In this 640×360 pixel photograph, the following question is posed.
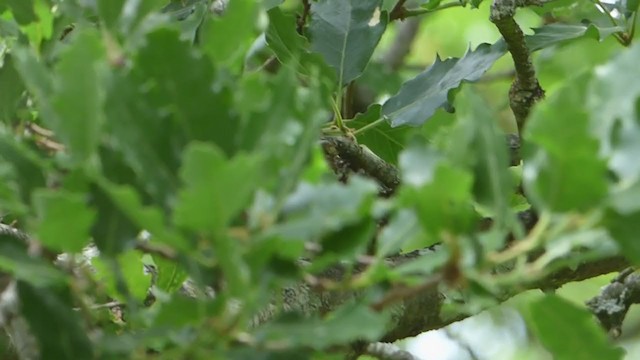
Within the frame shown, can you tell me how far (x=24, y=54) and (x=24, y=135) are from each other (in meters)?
0.13

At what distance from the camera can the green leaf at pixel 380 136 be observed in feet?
3.26

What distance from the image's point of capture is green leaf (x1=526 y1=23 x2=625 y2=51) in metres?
0.97

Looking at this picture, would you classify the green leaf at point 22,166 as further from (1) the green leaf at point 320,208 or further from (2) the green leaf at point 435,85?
(2) the green leaf at point 435,85

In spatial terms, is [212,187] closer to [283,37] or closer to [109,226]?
[109,226]

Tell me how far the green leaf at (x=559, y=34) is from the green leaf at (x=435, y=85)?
60mm

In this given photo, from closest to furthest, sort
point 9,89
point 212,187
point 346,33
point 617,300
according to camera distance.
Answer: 1. point 212,187
2. point 9,89
3. point 346,33
4. point 617,300

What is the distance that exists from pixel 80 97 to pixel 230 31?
10 centimetres

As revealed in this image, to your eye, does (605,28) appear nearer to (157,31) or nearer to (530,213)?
(530,213)

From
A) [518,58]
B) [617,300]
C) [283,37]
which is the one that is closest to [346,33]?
[283,37]

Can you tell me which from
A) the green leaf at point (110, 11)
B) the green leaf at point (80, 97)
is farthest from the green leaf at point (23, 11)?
the green leaf at point (80, 97)

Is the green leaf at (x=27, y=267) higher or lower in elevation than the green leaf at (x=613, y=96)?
lower

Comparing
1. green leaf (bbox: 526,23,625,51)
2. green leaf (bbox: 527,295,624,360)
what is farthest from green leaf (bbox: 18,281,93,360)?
green leaf (bbox: 526,23,625,51)

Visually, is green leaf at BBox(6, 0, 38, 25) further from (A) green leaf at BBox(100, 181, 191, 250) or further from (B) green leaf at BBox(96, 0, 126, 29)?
(A) green leaf at BBox(100, 181, 191, 250)

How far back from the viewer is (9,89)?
639 millimetres
